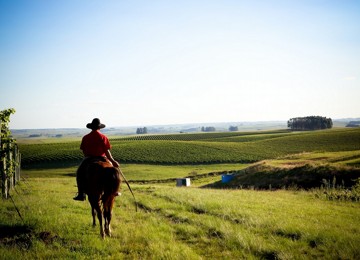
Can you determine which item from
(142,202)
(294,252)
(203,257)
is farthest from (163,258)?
(142,202)

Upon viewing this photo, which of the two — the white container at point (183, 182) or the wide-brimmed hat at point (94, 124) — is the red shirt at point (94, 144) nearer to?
the wide-brimmed hat at point (94, 124)

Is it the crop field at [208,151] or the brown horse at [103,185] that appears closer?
the brown horse at [103,185]

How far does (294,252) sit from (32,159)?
82.9 metres

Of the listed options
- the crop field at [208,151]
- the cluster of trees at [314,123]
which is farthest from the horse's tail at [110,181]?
the cluster of trees at [314,123]

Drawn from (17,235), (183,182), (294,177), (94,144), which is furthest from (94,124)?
(183,182)

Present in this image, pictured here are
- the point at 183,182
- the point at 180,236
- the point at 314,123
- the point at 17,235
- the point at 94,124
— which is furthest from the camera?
the point at 314,123

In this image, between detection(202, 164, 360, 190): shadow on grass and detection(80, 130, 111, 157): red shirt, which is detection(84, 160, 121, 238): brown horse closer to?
detection(80, 130, 111, 157): red shirt

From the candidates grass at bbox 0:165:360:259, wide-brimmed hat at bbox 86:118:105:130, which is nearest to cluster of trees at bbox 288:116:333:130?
grass at bbox 0:165:360:259

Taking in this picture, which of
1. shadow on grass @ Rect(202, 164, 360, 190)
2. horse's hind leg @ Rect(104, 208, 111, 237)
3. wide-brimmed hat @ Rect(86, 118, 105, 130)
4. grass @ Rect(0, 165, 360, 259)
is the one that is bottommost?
shadow on grass @ Rect(202, 164, 360, 190)

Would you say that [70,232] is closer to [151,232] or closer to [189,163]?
[151,232]

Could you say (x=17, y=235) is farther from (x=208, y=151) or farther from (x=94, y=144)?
(x=208, y=151)

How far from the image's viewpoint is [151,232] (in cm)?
867

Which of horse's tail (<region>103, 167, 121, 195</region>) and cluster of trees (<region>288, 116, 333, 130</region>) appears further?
cluster of trees (<region>288, 116, 333, 130</region>)

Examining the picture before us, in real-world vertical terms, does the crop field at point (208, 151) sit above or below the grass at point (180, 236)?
below
